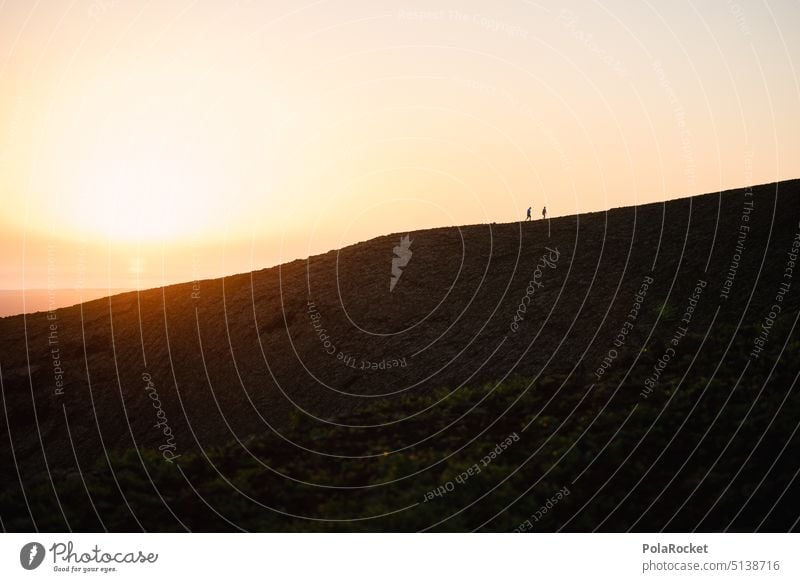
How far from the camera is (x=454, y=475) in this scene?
16.7 m

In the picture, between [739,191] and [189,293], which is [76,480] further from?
[739,191]

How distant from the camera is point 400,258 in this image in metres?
39.5

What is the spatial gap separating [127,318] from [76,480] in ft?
74.4

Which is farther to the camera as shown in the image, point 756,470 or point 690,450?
point 690,450

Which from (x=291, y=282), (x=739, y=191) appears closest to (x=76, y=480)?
(x=291, y=282)

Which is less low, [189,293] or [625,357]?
[189,293]

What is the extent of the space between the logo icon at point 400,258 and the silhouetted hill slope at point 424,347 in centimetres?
42
